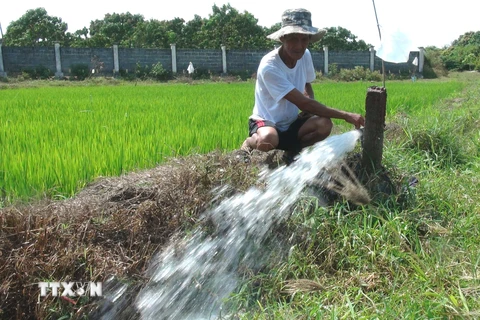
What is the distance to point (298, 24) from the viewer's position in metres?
2.71

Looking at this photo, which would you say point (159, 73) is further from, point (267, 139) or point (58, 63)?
point (267, 139)

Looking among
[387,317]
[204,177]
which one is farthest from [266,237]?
[387,317]

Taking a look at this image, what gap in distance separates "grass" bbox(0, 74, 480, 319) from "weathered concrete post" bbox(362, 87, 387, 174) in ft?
0.51

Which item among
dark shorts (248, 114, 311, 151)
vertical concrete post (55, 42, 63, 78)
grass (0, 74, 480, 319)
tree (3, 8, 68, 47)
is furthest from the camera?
tree (3, 8, 68, 47)

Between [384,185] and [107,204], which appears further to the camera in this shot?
[384,185]

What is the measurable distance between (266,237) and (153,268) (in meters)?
0.53

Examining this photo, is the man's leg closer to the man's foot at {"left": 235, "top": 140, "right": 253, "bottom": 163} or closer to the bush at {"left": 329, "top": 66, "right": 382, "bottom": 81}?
the man's foot at {"left": 235, "top": 140, "right": 253, "bottom": 163}

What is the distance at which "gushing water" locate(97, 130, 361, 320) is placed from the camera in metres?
1.91

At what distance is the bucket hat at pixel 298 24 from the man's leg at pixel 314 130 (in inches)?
20.0

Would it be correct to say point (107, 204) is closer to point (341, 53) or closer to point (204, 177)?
point (204, 177)

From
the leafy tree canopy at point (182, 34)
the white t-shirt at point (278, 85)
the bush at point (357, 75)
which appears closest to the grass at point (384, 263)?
the white t-shirt at point (278, 85)

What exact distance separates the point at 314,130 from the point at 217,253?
1206mm

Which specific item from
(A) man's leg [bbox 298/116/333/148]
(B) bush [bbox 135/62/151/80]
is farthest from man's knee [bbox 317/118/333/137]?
(B) bush [bbox 135/62/151/80]

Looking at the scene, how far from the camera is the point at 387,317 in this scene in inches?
62.7
